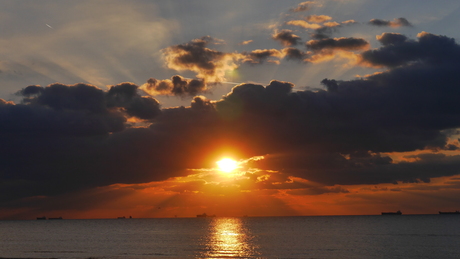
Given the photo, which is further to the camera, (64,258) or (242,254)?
(242,254)

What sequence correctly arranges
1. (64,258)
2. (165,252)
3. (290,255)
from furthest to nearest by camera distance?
1. (165,252)
2. (290,255)
3. (64,258)

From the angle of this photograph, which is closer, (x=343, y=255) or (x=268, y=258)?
(x=268, y=258)

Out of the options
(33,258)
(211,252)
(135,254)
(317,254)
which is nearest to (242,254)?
(211,252)

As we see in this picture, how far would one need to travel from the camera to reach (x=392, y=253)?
453ft

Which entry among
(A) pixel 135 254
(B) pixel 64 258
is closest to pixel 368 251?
(A) pixel 135 254

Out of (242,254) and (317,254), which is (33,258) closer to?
(242,254)

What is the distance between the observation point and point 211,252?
13775cm

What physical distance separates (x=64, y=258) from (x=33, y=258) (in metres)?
9.63

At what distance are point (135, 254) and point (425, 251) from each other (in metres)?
98.0

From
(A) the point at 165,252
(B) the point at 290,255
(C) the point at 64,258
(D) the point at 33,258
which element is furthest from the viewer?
(A) the point at 165,252

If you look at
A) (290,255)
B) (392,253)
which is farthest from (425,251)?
(290,255)

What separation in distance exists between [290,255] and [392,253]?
118ft

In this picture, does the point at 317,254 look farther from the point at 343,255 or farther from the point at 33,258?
the point at 33,258

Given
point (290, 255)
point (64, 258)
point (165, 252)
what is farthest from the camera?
point (165, 252)
